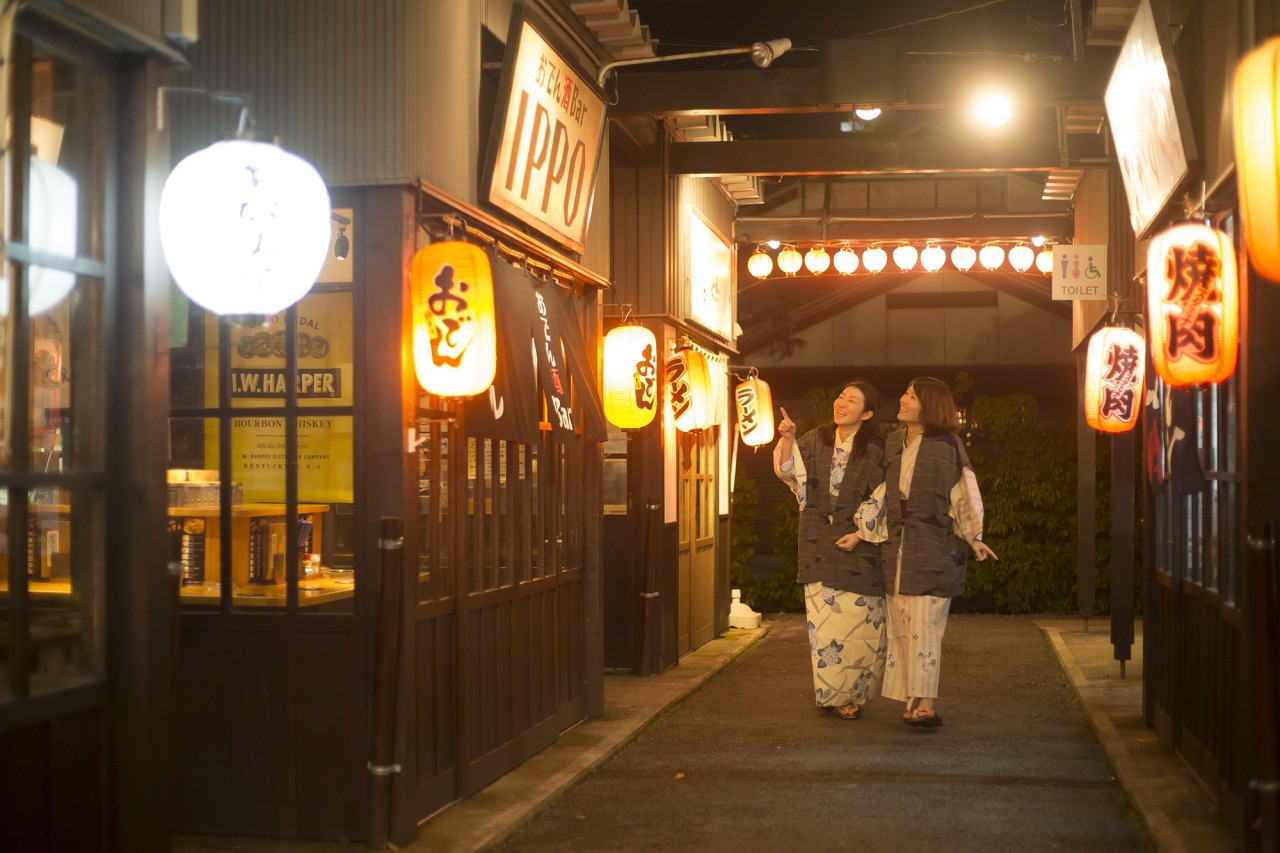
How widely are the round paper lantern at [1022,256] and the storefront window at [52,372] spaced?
17188mm

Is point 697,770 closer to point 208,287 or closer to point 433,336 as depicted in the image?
point 433,336

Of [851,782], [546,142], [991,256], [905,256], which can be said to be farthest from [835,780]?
[991,256]

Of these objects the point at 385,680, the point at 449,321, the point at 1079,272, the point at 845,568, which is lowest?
the point at 385,680

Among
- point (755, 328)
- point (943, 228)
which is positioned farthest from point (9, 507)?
point (755, 328)

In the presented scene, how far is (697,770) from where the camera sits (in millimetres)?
10102

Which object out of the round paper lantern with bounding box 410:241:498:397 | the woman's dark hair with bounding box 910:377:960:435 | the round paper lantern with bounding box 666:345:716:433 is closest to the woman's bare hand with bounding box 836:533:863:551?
the woman's dark hair with bounding box 910:377:960:435

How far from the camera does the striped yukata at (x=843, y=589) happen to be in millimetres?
12180

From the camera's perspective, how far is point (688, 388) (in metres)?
15.3

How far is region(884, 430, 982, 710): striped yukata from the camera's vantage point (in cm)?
1167

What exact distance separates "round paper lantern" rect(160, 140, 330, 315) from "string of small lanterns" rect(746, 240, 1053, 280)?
15.1m

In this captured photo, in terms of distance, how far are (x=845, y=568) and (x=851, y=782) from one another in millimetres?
2843

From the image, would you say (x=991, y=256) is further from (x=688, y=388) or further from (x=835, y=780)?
(x=835, y=780)

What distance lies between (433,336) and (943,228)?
1477 cm

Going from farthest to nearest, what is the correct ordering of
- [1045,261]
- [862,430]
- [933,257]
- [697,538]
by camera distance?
[933,257] → [1045,261] → [697,538] → [862,430]
